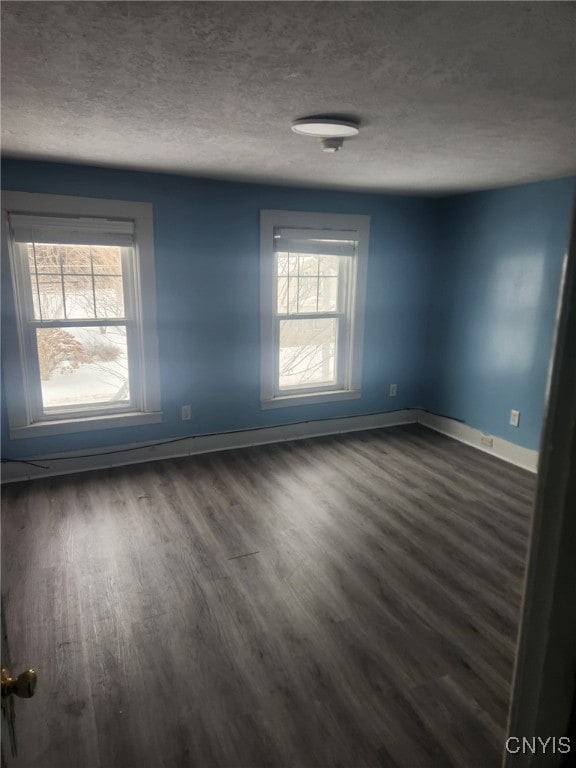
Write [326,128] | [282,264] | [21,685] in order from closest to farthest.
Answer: [21,685], [326,128], [282,264]

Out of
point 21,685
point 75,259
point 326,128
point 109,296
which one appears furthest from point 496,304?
point 21,685

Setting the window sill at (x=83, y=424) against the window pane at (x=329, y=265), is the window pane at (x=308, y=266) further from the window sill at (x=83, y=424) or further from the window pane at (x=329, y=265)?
the window sill at (x=83, y=424)

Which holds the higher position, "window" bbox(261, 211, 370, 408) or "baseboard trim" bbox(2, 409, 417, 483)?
"window" bbox(261, 211, 370, 408)

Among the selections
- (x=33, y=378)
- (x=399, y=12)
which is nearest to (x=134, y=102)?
(x=399, y=12)

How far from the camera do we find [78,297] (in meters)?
3.64

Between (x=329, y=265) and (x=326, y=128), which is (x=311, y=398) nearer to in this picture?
(x=329, y=265)

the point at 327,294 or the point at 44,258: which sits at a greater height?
the point at 44,258

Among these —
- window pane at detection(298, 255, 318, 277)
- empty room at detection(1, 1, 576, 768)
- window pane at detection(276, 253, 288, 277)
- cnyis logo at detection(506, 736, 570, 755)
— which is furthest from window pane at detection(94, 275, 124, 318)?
cnyis logo at detection(506, 736, 570, 755)

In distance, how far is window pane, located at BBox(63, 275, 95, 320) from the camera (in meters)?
3.60

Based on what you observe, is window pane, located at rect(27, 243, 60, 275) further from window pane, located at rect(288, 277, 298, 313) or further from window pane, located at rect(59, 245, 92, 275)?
window pane, located at rect(288, 277, 298, 313)

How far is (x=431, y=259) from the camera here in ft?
16.2

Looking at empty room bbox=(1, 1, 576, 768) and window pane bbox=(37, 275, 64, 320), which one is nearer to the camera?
empty room bbox=(1, 1, 576, 768)

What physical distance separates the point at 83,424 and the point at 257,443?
149 centimetres

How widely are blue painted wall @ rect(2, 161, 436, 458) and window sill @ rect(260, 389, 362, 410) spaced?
0.25 ft
